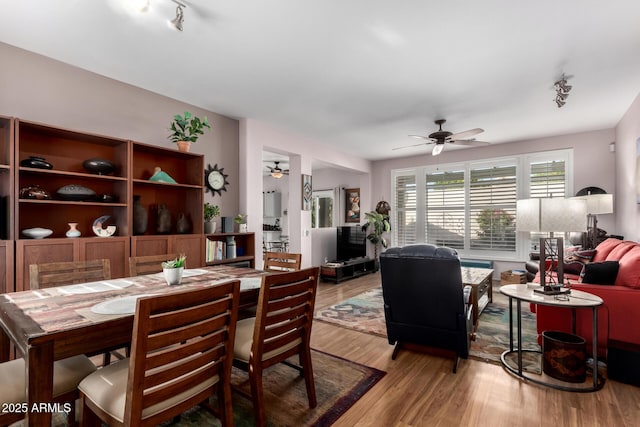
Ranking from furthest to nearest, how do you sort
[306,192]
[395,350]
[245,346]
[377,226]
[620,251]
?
1. [377,226]
2. [306,192]
3. [620,251]
4. [395,350]
5. [245,346]

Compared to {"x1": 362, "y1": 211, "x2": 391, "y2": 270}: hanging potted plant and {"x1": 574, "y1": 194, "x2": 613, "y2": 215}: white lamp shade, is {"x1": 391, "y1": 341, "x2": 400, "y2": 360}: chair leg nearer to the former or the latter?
{"x1": 574, "y1": 194, "x2": 613, "y2": 215}: white lamp shade

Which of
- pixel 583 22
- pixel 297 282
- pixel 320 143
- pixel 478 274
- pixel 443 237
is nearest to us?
pixel 297 282

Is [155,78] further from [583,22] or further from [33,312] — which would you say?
[583,22]

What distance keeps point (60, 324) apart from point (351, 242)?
5.87 meters

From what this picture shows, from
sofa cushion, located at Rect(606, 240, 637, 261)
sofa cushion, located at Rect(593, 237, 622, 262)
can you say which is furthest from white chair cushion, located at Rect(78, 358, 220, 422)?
sofa cushion, located at Rect(593, 237, 622, 262)

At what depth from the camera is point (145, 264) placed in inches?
102

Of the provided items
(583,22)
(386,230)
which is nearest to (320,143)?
(386,230)

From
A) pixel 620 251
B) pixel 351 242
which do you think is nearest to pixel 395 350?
pixel 620 251

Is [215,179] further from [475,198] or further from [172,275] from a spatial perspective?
[475,198]

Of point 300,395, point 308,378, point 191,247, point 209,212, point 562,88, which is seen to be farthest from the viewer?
point 209,212

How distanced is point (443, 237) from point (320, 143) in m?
3.46

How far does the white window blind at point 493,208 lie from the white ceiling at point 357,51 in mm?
1987

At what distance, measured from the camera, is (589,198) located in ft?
13.5

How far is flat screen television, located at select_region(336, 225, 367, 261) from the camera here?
682 centimetres
